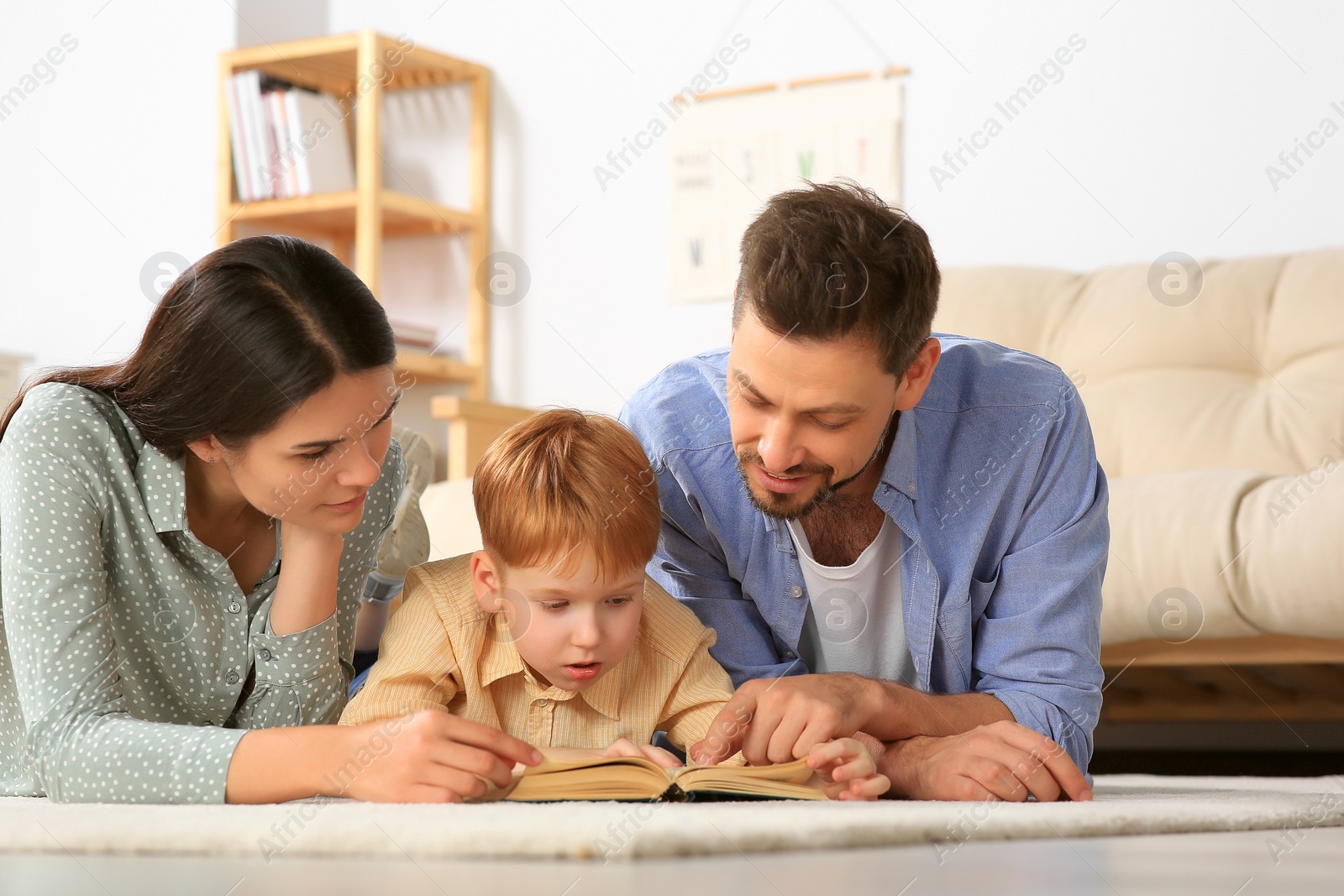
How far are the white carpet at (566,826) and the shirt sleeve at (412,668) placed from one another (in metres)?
0.18

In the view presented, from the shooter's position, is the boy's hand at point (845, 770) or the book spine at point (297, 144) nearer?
the boy's hand at point (845, 770)

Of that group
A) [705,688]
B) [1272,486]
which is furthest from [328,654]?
[1272,486]

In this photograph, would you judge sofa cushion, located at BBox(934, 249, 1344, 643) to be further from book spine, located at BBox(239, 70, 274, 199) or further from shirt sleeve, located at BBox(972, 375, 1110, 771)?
book spine, located at BBox(239, 70, 274, 199)

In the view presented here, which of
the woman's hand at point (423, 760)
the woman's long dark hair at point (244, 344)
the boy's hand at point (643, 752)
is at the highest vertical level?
the woman's long dark hair at point (244, 344)

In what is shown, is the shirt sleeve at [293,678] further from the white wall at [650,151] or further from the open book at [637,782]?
the white wall at [650,151]

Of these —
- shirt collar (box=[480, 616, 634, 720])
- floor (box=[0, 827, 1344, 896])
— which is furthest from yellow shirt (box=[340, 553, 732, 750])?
floor (box=[0, 827, 1344, 896])

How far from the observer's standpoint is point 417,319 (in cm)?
373

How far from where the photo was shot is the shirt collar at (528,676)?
1.27 metres

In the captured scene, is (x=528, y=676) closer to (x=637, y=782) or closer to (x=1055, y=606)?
(x=637, y=782)

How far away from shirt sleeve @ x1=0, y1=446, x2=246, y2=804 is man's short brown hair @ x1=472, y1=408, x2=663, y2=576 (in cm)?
31

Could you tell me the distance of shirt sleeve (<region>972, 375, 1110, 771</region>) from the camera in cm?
132

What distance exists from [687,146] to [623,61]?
1.01 ft

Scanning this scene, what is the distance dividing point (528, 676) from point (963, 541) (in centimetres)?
47

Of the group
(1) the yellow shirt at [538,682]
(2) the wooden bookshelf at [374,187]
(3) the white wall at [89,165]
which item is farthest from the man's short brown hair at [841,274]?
(3) the white wall at [89,165]
